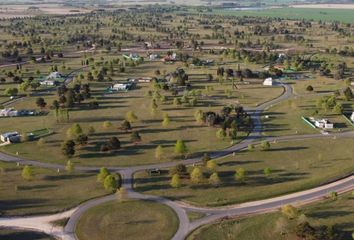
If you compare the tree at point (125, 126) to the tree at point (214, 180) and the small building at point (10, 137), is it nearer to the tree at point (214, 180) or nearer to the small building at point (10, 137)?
the small building at point (10, 137)

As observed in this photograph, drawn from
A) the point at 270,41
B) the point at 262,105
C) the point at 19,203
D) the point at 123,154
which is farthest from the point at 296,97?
the point at 270,41

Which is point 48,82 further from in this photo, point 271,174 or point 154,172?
point 271,174

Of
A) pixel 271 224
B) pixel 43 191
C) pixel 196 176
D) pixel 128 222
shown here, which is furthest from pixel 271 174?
pixel 43 191

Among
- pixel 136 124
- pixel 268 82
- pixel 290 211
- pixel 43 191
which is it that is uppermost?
pixel 290 211

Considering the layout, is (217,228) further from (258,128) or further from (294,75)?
(294,75)

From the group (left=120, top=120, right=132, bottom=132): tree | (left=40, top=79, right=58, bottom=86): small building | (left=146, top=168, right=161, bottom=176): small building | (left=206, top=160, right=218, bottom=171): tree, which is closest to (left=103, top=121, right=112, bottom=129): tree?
(left=120, top=120, right=132, bottom=132): tree

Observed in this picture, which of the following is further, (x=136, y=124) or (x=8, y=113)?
(x=8, y=113)
